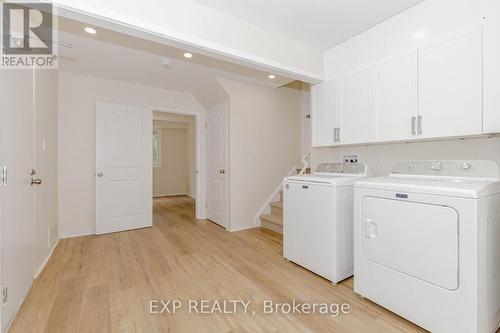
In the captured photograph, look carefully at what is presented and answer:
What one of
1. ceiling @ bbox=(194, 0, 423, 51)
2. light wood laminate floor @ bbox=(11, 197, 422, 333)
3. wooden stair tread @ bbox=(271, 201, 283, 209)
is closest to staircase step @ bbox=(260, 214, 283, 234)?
wooden stair tread @ bbox=(271, 201, 283, 209)

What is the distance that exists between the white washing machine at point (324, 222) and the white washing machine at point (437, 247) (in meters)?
0.23

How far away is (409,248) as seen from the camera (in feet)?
5.13

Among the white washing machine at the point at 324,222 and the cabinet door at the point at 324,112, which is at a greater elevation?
the cabinet door at the point at 324,112

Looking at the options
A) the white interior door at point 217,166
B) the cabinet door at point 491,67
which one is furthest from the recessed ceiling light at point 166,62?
the cabinet door at point 491,67

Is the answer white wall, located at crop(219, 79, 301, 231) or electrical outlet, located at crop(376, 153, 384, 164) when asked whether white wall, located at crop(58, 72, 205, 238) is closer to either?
white wall, located at crop(219, 79, 301, 231)

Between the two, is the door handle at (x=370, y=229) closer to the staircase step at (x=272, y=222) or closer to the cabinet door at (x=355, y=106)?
the cabinet door at (x=355, y=106)

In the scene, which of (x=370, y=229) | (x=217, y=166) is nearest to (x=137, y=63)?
(x=217, y=166)

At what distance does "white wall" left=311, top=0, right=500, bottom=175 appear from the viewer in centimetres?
162

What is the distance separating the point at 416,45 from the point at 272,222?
2815mm

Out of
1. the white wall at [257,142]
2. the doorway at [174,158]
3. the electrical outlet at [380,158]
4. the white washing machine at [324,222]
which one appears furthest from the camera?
the doorway at [174,158]

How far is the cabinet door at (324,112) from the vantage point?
2.59m

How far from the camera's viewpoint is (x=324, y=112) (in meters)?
2.69

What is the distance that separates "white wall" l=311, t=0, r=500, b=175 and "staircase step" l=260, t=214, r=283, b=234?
5.02 ft

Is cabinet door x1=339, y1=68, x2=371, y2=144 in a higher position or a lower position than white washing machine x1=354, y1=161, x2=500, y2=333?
higher
